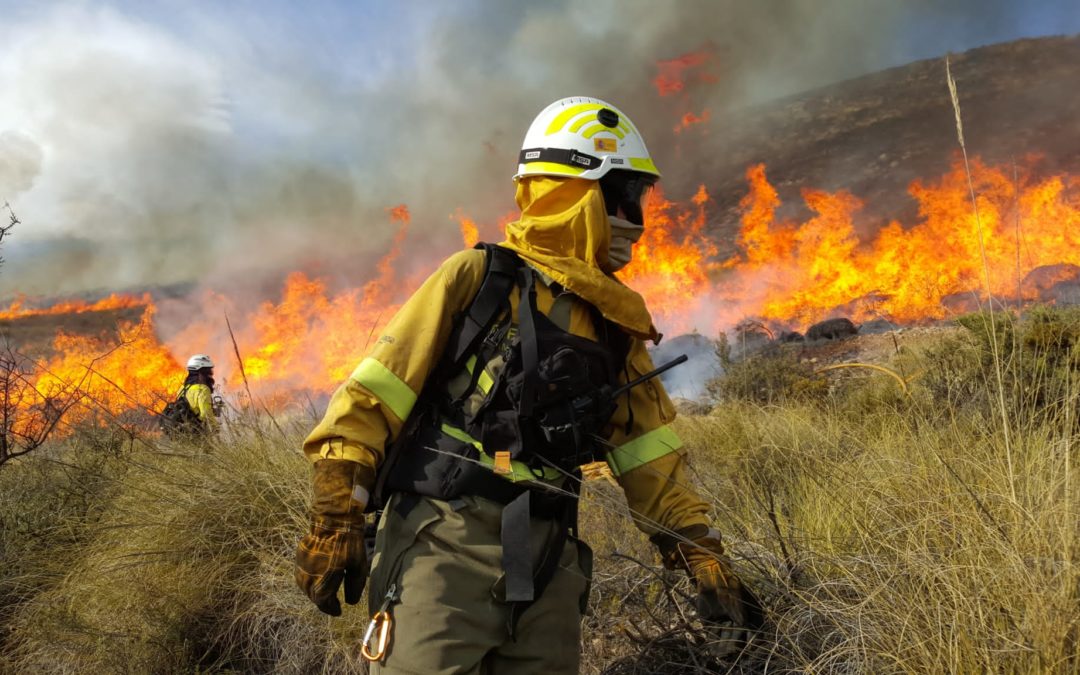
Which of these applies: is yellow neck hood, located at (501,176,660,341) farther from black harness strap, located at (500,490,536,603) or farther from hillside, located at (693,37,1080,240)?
hillside, located at (693,37,1080,240)

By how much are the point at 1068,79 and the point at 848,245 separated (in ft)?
49.8

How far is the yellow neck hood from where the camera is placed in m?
1.88

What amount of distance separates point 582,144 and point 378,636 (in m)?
1.50

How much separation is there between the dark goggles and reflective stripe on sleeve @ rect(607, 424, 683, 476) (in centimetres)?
71

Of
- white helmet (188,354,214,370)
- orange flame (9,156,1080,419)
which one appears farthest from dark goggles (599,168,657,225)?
orange flame (9,156,1080,419)

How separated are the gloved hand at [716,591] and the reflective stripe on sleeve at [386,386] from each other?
797 millimetres

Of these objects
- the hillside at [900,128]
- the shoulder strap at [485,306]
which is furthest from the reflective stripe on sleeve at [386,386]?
the hillside at [900,128]

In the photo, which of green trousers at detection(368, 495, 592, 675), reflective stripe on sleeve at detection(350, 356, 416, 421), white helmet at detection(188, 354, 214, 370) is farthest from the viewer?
white helmet at detection(188, 354, 214, 370)

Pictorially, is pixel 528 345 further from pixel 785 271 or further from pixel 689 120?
pixel 689 120

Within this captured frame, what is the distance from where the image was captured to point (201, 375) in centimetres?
780

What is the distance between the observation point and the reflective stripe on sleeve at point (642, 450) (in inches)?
81.0

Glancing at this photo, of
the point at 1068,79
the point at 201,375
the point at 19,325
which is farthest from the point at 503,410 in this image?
the point at 19,325

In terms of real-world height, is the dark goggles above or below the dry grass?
above

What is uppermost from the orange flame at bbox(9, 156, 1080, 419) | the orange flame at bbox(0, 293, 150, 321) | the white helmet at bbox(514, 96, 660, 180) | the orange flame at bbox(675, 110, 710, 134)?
the orange flame at bbox(675, 110, 710, 134)
